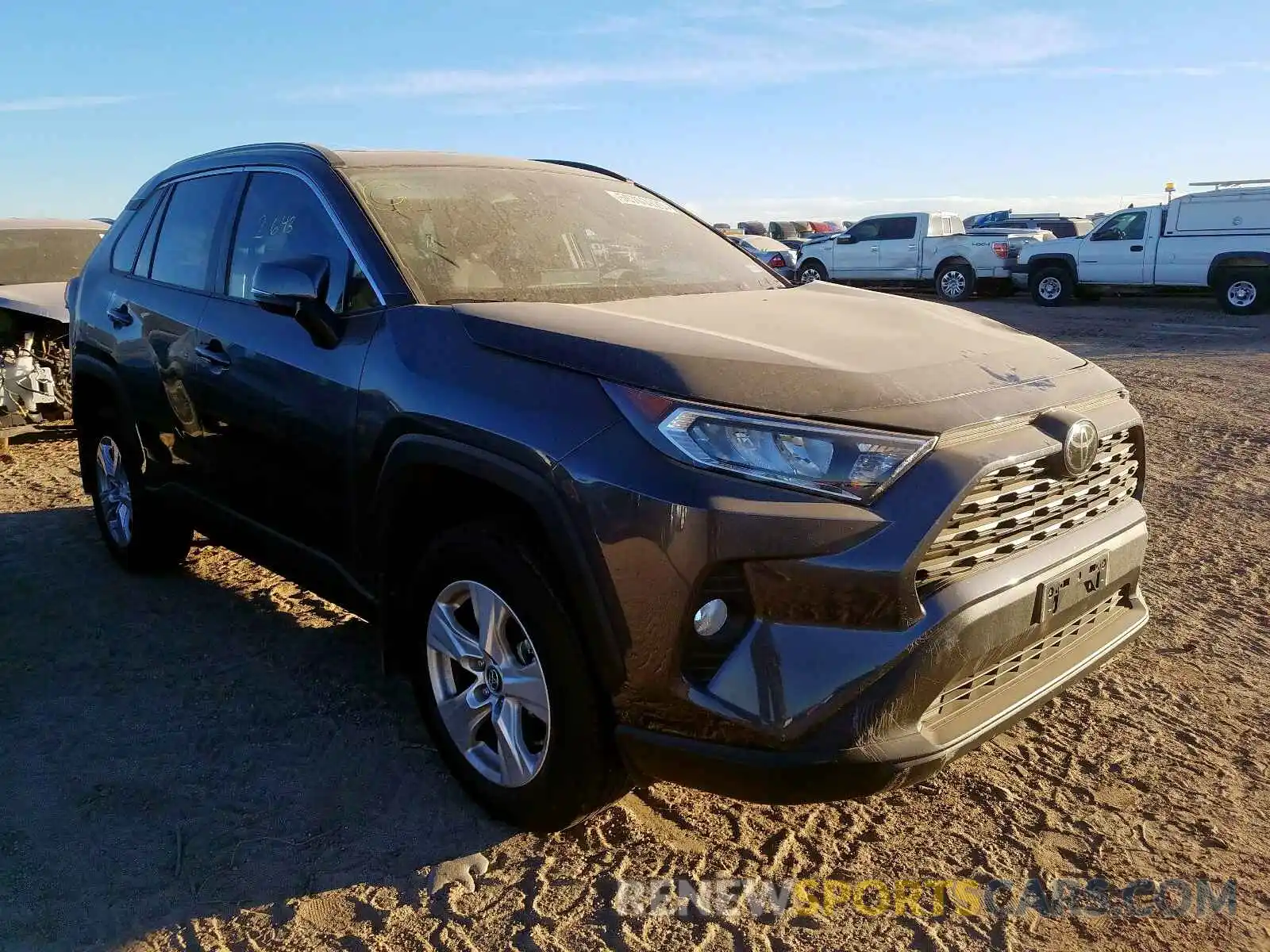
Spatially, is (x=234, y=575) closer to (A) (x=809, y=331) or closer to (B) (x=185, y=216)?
Result: (B) (x=185, y=216)

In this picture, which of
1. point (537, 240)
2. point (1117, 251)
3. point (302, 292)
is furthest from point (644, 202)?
point (1117, 251)

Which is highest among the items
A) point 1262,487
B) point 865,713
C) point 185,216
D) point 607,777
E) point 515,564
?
point 185,216

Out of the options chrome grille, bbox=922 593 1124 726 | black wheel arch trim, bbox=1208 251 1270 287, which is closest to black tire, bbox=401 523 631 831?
chrome grille, bbox=922 593 1124 726

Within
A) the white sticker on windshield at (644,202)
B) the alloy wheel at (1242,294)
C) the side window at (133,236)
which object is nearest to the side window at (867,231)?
the alloy wheel at (1242,294)

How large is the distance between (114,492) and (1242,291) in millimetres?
17863

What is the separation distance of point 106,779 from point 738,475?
2.31 meters

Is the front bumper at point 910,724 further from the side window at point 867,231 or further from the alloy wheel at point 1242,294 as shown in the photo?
the side window at point 867,231

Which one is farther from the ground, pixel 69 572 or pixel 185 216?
pixel 185 216

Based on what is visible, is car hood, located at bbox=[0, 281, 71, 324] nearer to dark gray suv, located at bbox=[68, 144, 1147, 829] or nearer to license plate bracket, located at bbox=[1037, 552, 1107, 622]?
dark gray suv, located at bbox=[68, 144, 1147, 829]

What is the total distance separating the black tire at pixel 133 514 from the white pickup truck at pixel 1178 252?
17.5 metres

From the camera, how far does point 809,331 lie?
112 inches

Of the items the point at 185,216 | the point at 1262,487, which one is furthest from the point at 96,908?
the point at 1262,487

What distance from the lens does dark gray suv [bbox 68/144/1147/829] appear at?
2.20 meters

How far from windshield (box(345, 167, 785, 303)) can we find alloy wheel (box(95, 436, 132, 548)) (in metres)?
2.33
